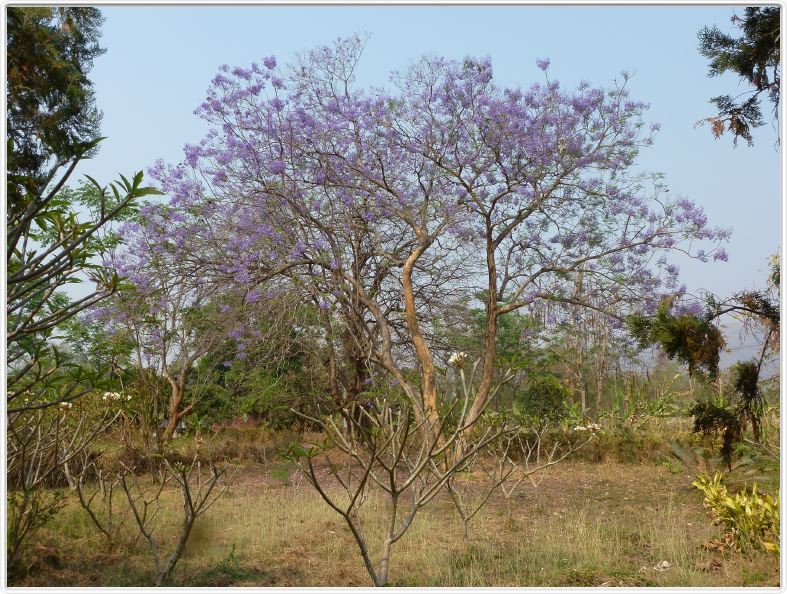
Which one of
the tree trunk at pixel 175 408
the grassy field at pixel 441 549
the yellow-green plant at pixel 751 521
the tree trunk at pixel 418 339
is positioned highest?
the tree trunk at pixel 418 339

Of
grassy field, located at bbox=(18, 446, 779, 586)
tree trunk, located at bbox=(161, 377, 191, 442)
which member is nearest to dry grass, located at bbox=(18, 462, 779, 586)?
grassy field, located at bbox=(18, 446, 779, 586)

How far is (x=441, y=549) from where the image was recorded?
14.3 feet

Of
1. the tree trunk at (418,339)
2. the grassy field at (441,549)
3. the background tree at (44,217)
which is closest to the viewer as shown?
the background tree at (44,217)

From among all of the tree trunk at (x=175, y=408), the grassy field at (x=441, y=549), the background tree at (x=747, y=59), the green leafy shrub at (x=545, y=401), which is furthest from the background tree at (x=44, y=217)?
the green leafy shrub at (x=545, y=401)

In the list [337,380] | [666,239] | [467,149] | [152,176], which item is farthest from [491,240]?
[152,176]

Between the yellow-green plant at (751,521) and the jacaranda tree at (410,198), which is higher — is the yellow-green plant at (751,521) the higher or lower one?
the lower one

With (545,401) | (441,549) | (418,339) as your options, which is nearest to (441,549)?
(441,549)

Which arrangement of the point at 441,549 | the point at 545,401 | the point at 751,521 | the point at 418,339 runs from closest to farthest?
the point at 751,521
the point at 441,549
the point at 418,339
the point at 545,401

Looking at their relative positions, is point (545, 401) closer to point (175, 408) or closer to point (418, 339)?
point (418, 339)

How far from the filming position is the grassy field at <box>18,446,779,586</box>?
3764 mm

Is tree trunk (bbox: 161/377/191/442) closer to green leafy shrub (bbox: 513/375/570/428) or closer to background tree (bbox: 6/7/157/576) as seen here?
green leafy shrub (bbox: 513/375/570/428)

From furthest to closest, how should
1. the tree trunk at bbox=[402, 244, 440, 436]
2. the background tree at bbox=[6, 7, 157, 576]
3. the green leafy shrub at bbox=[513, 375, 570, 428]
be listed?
the green leafy shrub at bbox=[513, 375, 570, 428], the tree trunk at bbox=[402, 244, 440, 436], the background tree at bbox=[6, 7, 157, 576]

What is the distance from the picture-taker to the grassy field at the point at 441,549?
376cm

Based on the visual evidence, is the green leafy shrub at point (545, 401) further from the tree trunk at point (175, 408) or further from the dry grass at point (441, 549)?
the tree trunk at point (175, 408)
